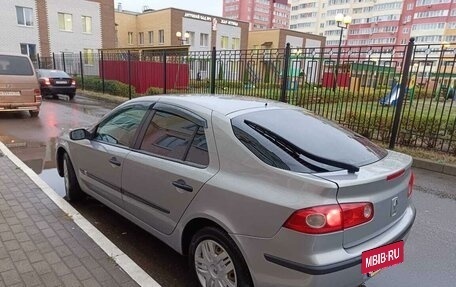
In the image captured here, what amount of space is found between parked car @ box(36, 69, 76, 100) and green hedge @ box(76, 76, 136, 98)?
5.86ft

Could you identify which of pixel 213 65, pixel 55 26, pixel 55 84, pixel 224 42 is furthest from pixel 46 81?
pixel 224 42

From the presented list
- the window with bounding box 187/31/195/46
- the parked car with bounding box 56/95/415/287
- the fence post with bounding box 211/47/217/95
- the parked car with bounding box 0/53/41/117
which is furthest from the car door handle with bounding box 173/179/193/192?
the window with bounding box 187/31/195/46

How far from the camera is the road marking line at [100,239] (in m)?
2.87

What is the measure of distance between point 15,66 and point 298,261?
36.1ft

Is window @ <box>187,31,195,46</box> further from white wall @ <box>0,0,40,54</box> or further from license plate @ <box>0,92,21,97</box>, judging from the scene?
license plate @ <box>0,92,21,97</box>

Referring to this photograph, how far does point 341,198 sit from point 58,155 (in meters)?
3.97

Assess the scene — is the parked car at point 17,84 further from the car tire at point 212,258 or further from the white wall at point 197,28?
the white wall at point 197,28

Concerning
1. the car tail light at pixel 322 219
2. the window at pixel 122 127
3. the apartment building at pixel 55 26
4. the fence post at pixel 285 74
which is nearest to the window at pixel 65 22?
the apartment building at pixel 55 26

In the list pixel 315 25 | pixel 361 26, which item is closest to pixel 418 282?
pixel 361 26

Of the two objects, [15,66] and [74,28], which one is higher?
[74,28]

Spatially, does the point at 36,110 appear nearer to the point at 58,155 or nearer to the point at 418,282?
the point at 58,155

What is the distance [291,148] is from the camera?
7.97ft

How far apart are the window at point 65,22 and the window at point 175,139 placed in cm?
3565

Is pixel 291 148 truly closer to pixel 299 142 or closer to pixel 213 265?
pixel 299 142
